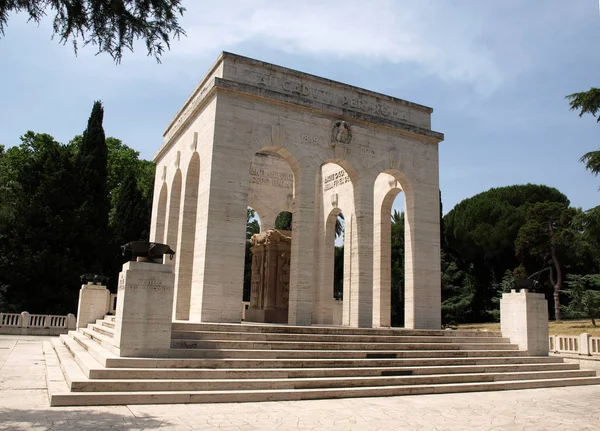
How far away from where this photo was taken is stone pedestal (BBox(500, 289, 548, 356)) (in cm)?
1510

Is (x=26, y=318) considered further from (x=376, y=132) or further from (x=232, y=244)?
(x=376, y=132)

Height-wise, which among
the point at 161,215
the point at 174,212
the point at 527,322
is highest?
the point at 161,215

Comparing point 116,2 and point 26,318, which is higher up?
point 116,2

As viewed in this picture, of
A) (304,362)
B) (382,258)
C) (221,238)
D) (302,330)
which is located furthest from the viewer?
(382,258)

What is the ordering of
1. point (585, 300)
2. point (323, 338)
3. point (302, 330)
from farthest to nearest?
point (585, 300) < point (302, 330) < point (323, 338)

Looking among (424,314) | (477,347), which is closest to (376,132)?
(424,314)

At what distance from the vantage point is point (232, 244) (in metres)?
14.7

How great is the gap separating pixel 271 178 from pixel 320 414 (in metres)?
14.5

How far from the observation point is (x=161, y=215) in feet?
69.5

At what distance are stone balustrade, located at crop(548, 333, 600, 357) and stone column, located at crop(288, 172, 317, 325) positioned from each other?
360 inches

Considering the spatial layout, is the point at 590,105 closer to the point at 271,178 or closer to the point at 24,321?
the point at 271,178

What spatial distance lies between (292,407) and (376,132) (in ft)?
37.0

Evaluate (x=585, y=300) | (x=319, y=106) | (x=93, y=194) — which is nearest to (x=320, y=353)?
(x=319, y=106)

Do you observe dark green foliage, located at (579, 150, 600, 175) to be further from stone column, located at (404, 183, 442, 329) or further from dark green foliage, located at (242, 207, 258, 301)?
dark green foliage, located at (242, 207, 258, 301)
